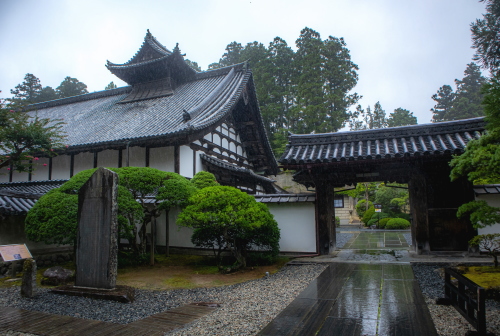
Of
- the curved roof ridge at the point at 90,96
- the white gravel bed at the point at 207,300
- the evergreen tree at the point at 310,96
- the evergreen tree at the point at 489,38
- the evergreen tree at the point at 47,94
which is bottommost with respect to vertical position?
the white gravel bed at the point at 207,300

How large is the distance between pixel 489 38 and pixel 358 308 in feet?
19.7

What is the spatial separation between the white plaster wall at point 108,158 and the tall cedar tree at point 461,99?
153 feet

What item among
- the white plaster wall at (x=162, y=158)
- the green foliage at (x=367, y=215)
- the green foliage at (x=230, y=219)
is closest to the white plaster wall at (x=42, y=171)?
the white plaster wall at (x=162, y=158)

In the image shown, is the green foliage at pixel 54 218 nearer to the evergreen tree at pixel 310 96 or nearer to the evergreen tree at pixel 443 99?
the evergreen tree at pixel 310 96

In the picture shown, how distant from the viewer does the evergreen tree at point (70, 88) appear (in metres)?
43.2

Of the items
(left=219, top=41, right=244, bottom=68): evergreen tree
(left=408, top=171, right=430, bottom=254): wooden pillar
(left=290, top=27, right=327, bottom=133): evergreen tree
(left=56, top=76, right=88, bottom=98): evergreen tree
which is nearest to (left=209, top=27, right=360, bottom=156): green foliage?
(left=290, top=27, right=327, bottom=133): evergreen tree

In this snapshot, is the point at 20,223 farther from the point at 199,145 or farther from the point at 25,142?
the point at 199,145

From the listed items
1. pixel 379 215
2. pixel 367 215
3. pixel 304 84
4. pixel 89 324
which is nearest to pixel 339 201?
pixel 367 215

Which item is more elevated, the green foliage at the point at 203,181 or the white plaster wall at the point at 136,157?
the white plaster wall at the point at 136,157

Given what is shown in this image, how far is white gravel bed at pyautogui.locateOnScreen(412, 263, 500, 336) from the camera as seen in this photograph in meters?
4.32

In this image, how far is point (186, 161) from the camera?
527 inches

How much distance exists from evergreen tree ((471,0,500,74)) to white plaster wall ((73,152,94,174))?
14.7 metres

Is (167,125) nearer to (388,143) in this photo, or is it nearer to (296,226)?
(296,226)

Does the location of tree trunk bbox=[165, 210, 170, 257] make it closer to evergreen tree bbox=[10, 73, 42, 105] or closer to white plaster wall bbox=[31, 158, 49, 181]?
white plaster wall bbox=[31, 158, 49, 181]
